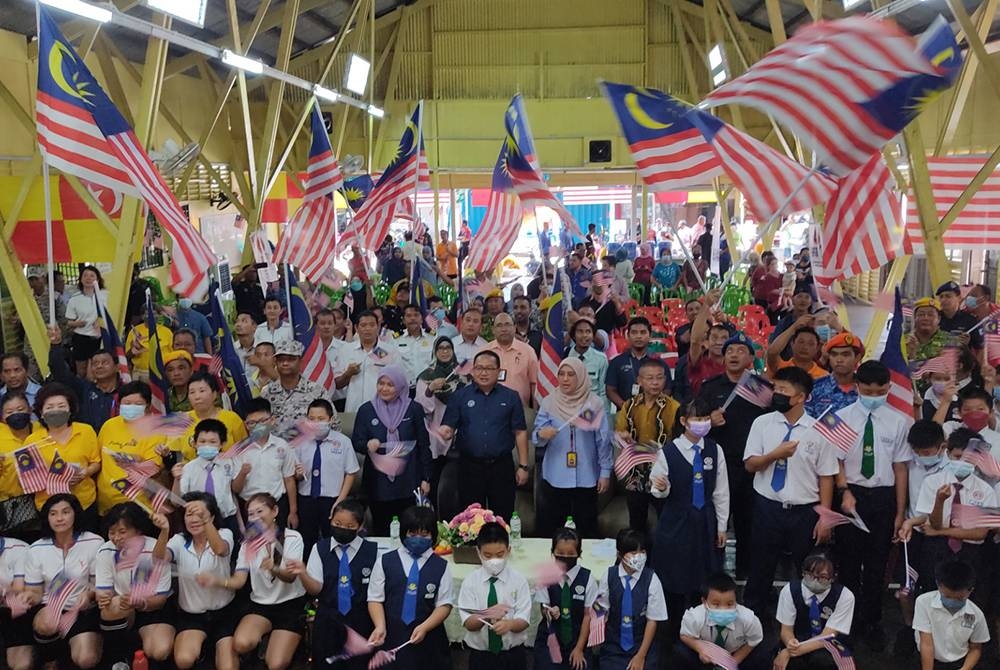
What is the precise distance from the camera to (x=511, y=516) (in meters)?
6.55

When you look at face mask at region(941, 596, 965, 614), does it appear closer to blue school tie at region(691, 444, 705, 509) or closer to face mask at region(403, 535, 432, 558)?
blue school tie at region(691, 444, 705, 509)

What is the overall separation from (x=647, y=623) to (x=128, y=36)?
14.3 metres

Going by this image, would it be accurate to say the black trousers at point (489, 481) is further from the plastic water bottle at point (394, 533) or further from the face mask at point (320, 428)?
the face mask at point (320, 428)

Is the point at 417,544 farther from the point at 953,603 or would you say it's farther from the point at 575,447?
the point at 953,603

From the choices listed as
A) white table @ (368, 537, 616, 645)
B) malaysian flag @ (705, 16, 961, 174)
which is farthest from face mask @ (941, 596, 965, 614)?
malaysian flag @ (705, 16, 961, 174)

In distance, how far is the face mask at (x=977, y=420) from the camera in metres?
5.60

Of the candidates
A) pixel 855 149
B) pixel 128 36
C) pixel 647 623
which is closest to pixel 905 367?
pixel 855 149

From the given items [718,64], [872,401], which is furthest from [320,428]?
[718,64]

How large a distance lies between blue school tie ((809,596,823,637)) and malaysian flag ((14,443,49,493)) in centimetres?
459

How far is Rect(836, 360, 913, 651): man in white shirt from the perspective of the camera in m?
5.57

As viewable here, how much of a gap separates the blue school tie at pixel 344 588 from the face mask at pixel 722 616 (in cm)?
195

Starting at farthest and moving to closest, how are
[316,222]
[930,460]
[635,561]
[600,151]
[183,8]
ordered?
[600,151], [316,222], [183,8], [930,460], [635,561]

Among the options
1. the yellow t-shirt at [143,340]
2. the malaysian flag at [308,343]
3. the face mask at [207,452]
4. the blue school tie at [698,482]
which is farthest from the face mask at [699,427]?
the yellow t-shirt at [143,340]

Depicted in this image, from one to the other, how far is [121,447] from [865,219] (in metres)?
5.41
